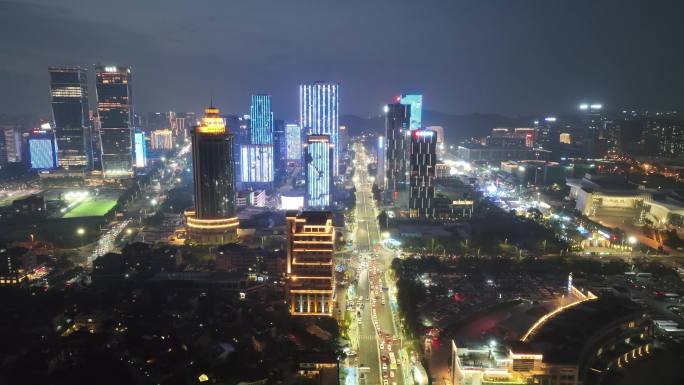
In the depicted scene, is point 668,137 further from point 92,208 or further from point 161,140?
point 161,140

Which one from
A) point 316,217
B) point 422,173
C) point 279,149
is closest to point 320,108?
point 279,149

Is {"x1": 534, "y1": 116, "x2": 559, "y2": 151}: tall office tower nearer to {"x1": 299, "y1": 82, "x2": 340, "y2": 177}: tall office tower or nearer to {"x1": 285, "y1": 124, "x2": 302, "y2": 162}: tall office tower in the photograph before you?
{"x1": 299, "y1": 82, "x2": 340, "y2": 177}: tall office tower

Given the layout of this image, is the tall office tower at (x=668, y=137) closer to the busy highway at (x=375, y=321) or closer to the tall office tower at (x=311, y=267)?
the busy highway at (x=375, y=321)

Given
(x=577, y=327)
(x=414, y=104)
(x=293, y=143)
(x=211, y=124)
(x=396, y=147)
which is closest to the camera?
(x=577, y=327)

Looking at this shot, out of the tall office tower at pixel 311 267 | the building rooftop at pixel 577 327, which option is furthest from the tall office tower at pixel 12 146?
the building rooftop at pixel 577 327

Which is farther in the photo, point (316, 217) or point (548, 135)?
point (548, 135)

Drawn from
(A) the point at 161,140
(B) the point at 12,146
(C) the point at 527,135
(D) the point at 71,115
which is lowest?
(B) the point at 12,146

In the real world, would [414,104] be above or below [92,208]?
above
